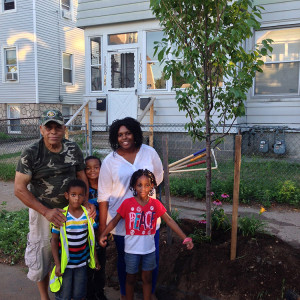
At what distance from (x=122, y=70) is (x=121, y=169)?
8212 millimetres

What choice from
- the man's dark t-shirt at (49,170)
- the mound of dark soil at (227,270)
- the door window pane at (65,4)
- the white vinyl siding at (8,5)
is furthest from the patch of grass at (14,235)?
the door window pane at (65,4)

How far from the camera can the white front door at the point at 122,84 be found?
10.1 metres

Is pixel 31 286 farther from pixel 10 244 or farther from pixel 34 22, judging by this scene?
pixel 34 22

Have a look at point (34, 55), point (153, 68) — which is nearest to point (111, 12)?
point (153, 68)

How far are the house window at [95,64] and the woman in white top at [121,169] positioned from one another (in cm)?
806

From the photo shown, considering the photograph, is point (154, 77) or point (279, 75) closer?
point (279, 75)

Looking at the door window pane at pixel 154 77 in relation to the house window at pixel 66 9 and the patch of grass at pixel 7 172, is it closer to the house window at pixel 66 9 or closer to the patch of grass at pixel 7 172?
the patch of grass at pixel 7 172

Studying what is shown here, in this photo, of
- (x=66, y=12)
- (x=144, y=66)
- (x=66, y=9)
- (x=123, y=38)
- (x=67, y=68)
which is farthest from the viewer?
(x=67, y=68)

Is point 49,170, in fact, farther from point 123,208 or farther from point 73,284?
point 73,284

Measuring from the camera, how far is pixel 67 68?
1878cm

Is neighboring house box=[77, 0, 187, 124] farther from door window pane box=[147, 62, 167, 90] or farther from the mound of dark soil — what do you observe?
the mound of dark soil

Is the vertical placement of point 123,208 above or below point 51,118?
below

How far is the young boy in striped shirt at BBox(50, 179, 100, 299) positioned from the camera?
2.83 metres

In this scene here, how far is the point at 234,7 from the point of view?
134 inches
